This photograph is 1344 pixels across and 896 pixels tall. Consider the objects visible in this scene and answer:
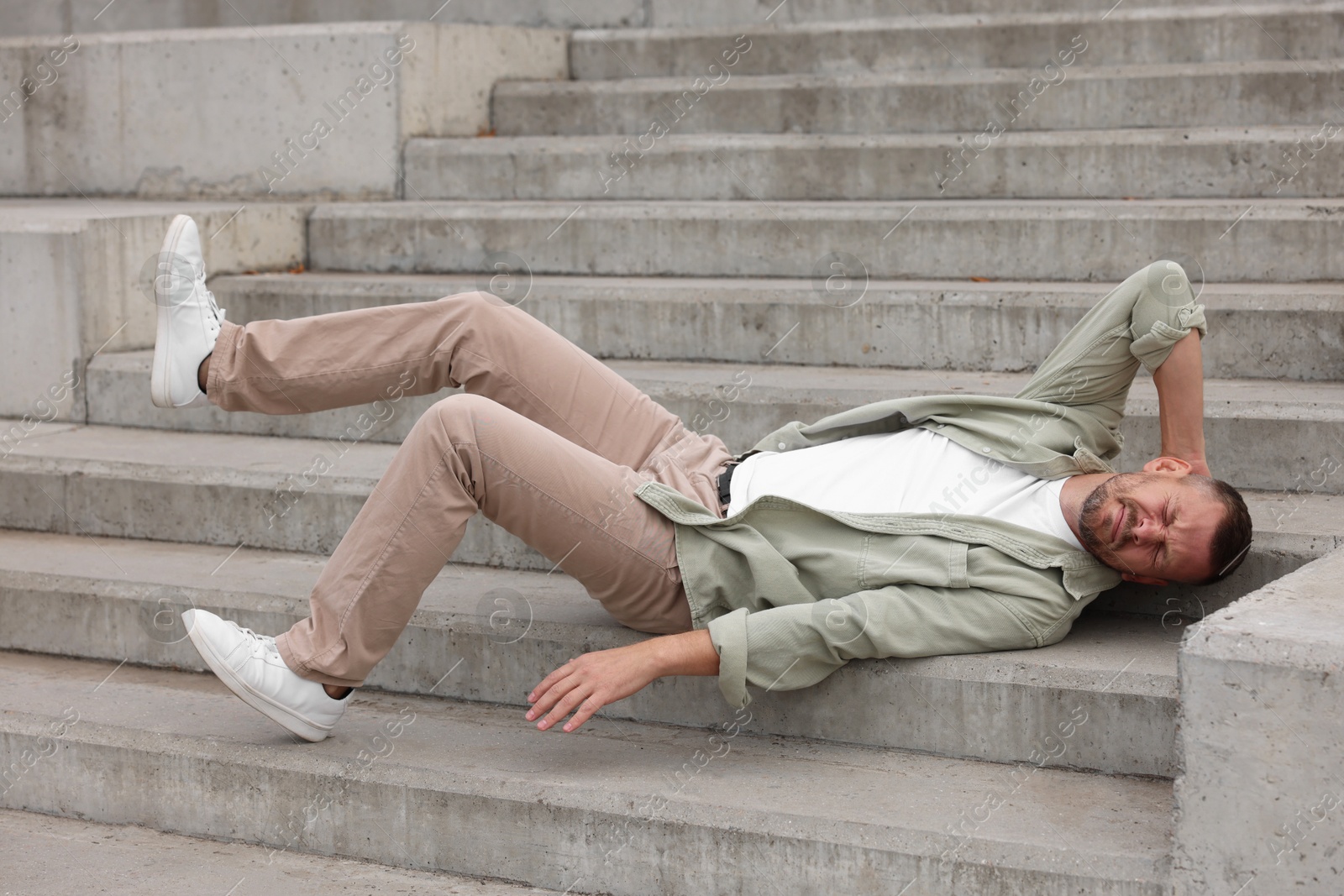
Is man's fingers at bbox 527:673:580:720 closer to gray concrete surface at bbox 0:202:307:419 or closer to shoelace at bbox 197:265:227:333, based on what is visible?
shoelace at bbox 197:265:227:333

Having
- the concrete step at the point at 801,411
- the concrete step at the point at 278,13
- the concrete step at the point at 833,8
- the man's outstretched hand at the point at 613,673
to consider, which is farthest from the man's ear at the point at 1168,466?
the concrete step at the point at 278,13

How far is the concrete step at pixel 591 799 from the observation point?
2.30m

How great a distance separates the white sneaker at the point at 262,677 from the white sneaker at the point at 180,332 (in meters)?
0.53

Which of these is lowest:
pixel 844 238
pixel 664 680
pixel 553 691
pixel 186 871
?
pixel 186 871

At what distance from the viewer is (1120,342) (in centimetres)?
287

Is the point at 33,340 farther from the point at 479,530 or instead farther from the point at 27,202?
the point at 479,530

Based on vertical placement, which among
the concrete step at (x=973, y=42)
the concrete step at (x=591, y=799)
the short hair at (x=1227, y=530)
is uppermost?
the concrete step at (x=973, y=42)

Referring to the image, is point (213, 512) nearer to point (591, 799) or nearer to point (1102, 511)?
point (591, 799)

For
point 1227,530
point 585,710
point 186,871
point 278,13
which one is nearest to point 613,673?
point 585,710

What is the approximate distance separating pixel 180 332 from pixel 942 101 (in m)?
2.89

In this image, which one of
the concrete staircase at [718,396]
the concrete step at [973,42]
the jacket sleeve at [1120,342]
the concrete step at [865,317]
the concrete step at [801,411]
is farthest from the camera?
the concrete step at [973,42]

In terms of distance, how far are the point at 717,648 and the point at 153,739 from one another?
1.20m

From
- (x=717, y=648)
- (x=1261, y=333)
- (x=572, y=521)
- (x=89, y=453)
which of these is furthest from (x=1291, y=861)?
(x=89, y=453)

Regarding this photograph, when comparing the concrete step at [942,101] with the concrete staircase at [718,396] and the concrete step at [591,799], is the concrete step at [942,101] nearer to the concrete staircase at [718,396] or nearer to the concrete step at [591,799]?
the concrete staircase at [718,396]
